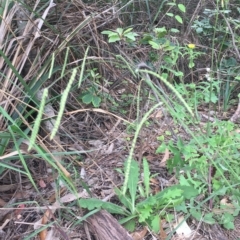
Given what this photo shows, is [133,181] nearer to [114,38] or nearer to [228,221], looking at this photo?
[228,221]

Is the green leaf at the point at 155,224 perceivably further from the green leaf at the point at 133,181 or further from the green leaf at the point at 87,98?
the green leaf at the point at 87,98

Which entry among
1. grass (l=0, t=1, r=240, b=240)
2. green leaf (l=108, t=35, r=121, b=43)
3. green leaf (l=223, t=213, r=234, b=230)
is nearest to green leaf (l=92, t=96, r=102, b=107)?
grass (l=0, t=1, r=240, b=240)

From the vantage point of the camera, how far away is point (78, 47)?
1.83 metres

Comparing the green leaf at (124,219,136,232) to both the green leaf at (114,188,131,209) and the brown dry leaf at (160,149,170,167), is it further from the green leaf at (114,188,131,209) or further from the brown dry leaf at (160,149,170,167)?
the brown dry leaf at (160,149,170,167)

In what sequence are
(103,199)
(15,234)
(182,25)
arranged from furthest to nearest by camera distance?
(182,25)
(103,199)
(15,234)

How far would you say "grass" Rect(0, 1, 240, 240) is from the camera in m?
1.26

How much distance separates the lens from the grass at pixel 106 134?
4.13 ft

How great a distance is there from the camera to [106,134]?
1.75 m

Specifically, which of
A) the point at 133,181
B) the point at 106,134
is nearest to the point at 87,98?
the point at 106,134

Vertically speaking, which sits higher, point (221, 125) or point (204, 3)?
point (204, 3)

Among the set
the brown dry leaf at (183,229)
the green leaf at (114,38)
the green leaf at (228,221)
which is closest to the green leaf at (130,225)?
the brown dry leaf at (183,229)

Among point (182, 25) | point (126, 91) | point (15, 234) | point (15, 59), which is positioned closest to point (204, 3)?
point (182, 25)

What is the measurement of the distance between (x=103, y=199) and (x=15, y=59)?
0.70 m

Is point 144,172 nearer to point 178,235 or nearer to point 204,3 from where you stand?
point 178,235
